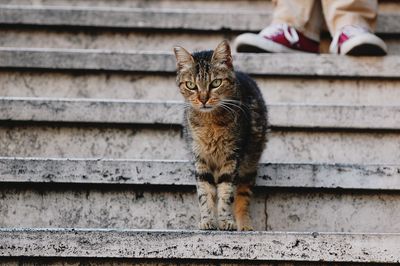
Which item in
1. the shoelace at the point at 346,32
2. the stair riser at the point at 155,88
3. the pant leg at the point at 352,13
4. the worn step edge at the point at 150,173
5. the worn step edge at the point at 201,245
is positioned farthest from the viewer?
the pant leg at the point at 352,13

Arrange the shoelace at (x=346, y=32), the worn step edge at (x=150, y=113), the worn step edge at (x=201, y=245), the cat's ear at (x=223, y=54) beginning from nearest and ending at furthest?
1. the worn step edge at (x=201, y=245)
2. the cat's ear at (x=223, y=54)
3. the worn step edge at (x=150, y=113)
4. the shoelace at (x=346, y=32)

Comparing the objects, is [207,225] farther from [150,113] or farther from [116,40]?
[116,40]

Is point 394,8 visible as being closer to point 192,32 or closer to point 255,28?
point 255,28

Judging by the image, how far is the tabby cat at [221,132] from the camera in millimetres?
2652

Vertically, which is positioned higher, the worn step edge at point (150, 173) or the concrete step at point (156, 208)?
the worn step edge at point (150, 173)

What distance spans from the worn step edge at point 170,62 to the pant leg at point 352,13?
293 mm

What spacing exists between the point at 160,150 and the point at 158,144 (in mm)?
28

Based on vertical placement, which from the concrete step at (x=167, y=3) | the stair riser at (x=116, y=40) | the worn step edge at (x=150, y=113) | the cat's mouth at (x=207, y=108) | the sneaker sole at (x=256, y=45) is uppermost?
the concrete step at (x=167, y=3)

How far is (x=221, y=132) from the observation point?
8.89ft

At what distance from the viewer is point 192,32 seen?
3906mm

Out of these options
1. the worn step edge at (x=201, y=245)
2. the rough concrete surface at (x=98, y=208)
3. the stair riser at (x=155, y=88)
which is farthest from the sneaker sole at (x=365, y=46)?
the worn step edge at (x=201, y=245)

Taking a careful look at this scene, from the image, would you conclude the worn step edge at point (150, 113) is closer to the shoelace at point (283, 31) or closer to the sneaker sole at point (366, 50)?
the sneaker sole at point (366, 50)

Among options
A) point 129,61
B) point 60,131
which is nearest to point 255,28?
point 129,61

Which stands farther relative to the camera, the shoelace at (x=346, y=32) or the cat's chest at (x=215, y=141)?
the shoelace at (x=346, y=32)
